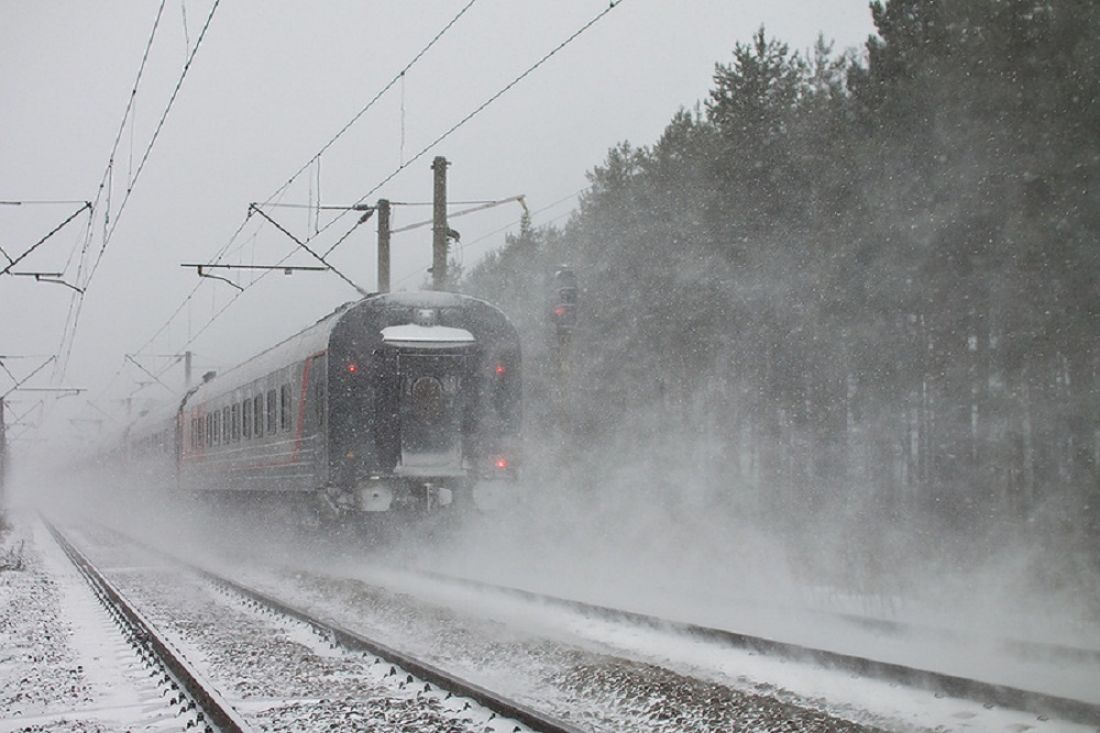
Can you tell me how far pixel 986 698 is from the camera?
5.81 metres

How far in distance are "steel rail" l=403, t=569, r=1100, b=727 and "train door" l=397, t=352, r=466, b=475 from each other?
5.93m

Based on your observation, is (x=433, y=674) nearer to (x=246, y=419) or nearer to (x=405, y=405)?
(x=405, y=405)

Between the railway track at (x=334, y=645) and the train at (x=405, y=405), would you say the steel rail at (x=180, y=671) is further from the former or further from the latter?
the train at (x=405, y=405)

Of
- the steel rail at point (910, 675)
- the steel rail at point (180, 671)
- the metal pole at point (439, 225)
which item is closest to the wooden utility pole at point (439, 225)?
the metal pole at point (439, 225)

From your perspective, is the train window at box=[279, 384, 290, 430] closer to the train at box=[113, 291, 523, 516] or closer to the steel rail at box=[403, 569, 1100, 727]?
the train at box=[113, 291, 523, 516]

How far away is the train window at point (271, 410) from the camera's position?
18.0m

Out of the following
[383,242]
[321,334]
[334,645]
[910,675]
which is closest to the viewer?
[910,675]

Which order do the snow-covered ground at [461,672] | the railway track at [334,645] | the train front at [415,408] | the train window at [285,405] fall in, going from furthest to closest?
the train window at [285,405], the train front at [415,408], the snow-covered ground at [461,672], the railway track at [334,645]

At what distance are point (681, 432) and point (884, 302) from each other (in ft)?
36.5

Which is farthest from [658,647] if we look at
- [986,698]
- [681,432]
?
[681,432]

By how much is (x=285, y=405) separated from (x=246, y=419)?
3.40 meters

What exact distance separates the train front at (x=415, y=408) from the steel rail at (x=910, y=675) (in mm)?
5913

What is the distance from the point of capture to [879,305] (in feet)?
64.0

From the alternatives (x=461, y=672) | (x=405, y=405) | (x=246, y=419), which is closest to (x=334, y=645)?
(x=461, y=672)
